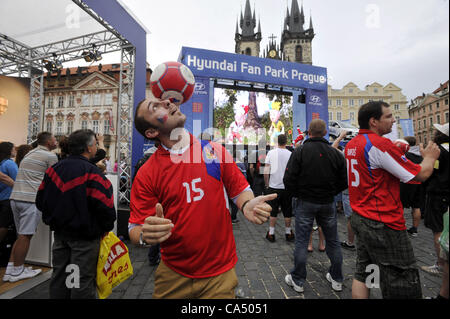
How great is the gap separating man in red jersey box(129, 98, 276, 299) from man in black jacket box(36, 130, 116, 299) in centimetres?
102

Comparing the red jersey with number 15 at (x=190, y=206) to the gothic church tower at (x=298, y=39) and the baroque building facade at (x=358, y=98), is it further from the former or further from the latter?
the gothic church tower at (x=298, y=39)

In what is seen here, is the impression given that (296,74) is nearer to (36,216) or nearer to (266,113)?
(266,113)

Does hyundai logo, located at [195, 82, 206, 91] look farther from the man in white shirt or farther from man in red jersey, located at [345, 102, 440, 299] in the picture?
man in red jersey, located at [345, 102, 440, 299]

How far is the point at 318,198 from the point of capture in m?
2.71

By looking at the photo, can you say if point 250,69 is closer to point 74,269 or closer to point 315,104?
point 315,104

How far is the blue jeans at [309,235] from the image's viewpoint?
2.63 m

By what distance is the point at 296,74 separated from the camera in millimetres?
11195

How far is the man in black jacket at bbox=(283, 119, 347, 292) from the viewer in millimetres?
2648

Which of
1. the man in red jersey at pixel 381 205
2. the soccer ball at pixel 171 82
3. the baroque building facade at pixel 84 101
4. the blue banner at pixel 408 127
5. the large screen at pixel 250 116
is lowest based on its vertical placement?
the man in red jersey at pixel 381 205

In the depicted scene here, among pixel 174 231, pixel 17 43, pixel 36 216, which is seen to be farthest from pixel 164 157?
pixel 17 43

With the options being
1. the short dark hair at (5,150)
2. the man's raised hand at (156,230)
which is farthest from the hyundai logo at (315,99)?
the man's raised hand at (156,230)

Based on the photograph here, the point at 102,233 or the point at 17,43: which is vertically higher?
the point at 17,43

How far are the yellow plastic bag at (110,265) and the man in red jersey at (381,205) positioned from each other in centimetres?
223

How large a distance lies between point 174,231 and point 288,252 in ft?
10.7
